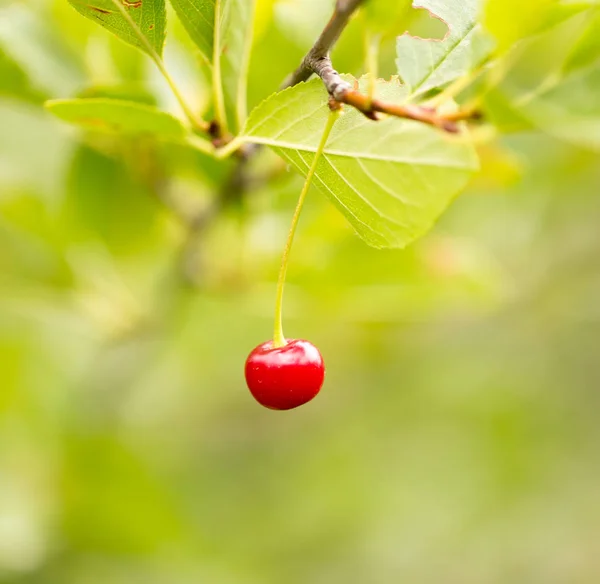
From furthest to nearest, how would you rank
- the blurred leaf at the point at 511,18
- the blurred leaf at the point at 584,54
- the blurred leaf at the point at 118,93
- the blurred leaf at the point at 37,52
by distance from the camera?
the blurred leaf at the point at 37,52, the blurred leaf at the point at 118,93, the blurred leaf at the point at 584,54, the blurred leaf at the point at 511,18

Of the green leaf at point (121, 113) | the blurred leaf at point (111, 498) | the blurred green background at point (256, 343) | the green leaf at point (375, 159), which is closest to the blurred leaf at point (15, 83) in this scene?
the blurred green background at point (256, 343)

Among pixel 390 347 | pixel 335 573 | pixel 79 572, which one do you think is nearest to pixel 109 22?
pixel 79 572

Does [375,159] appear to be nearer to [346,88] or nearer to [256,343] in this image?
[346,88]

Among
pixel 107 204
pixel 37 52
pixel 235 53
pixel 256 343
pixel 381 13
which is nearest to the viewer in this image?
pixel 381 13

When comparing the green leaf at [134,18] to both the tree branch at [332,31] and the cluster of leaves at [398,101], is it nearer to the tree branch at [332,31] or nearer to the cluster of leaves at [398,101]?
the cluster of leaves at [398,101]

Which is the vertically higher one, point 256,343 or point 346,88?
point 346,88

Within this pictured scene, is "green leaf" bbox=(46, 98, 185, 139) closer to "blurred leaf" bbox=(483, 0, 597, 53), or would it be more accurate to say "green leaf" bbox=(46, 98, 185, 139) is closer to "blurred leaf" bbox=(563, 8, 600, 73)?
"blurred leaf" bbox=(483, 0, 597, 53)

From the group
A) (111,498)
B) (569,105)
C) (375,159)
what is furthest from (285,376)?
(111,498)
